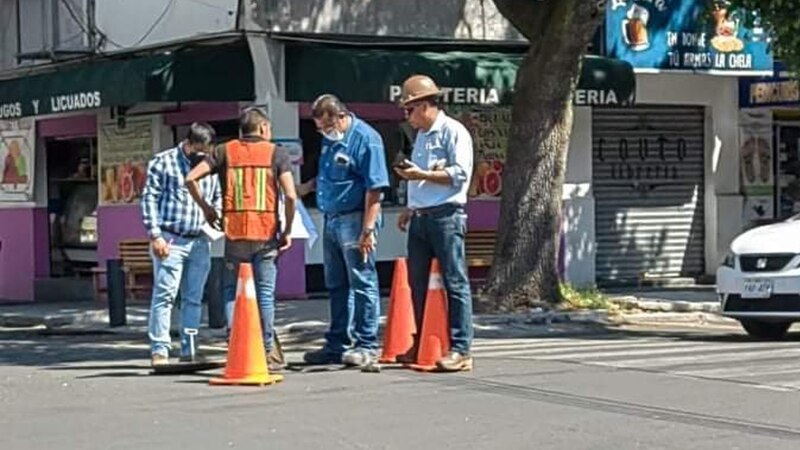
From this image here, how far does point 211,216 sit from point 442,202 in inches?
66.8

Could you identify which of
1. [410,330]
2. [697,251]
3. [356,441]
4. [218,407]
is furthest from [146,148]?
[356,441]

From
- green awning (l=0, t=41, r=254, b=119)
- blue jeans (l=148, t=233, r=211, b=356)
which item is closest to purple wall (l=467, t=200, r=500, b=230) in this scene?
green awning (l=0, t=41, r=254, b=119)

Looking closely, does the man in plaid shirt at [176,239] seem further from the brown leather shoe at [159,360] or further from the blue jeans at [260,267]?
the blue jeans at [260,267]

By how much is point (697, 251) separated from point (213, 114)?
775 cm

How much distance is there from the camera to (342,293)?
11.7 meters

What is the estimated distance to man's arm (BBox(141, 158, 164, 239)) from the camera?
11617mm

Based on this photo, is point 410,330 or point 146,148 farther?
point 146,148

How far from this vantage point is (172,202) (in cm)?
1173

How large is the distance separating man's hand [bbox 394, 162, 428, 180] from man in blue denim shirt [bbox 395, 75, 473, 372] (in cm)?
5

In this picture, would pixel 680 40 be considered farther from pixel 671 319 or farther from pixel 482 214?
pixel 671 319

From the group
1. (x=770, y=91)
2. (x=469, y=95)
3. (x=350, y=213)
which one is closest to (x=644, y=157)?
(x=770, y=91)

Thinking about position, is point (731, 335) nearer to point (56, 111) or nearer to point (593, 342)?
point (593, 342)

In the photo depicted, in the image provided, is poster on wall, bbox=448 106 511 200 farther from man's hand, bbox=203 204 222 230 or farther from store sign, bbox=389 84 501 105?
man's hand, bbox=203 204 222 230

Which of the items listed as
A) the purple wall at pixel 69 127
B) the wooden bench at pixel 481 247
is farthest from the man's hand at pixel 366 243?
the purple wall at pixel 69 127
